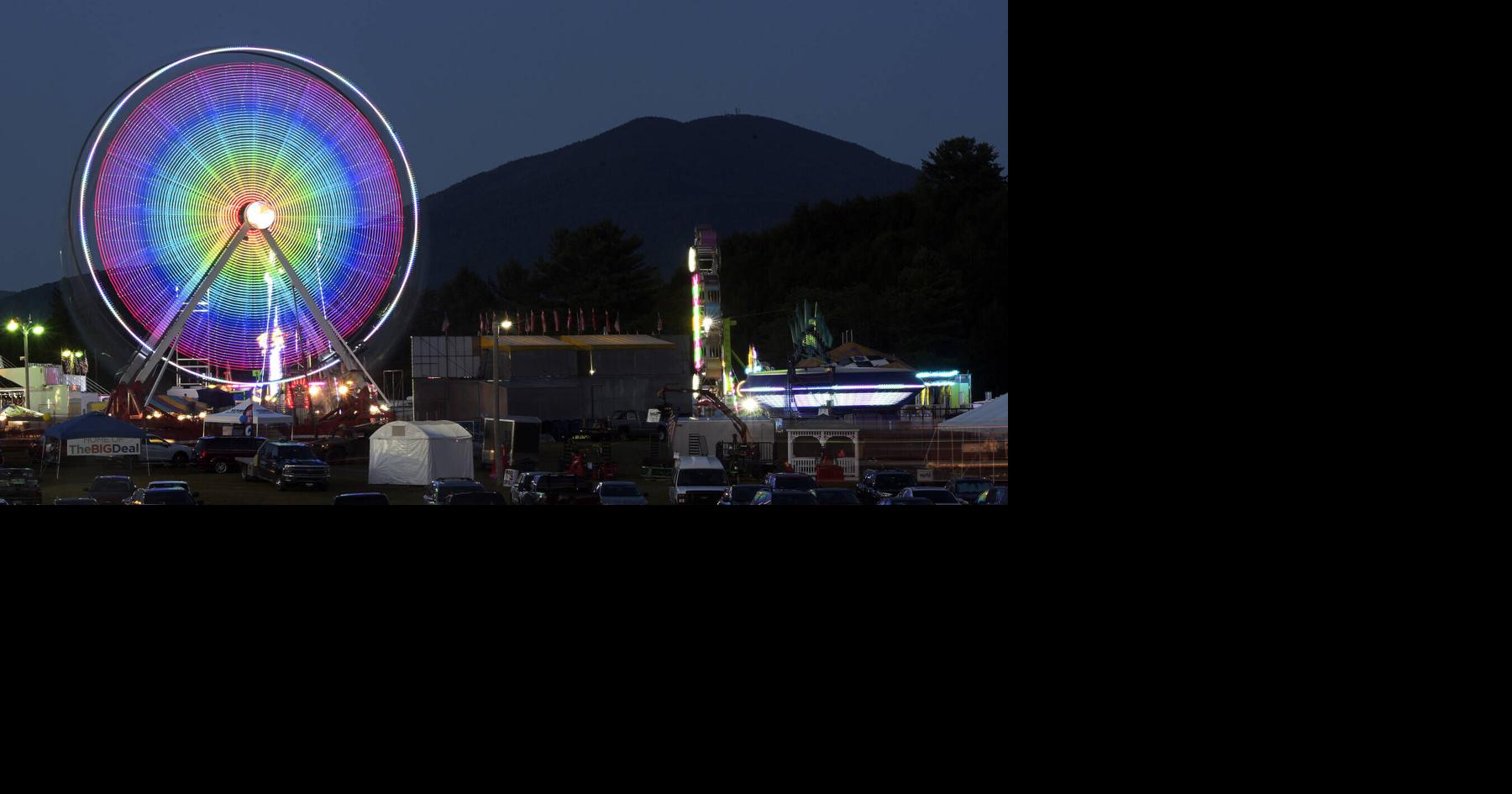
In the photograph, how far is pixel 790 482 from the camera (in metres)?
18.0

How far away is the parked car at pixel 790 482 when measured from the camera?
702 inches

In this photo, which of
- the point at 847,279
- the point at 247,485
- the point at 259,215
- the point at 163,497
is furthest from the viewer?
the point at 847,279

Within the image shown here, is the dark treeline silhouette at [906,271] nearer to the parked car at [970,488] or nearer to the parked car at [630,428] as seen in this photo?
the parked car at [630,428]

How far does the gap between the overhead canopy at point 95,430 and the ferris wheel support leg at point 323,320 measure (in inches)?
275

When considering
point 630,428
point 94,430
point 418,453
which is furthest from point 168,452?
point 630,428

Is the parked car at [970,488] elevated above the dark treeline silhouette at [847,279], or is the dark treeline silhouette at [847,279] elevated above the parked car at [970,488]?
the dark treeline silhouette at [847,279]

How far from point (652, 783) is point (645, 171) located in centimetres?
9054

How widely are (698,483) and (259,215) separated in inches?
619

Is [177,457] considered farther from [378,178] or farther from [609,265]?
[609,265]

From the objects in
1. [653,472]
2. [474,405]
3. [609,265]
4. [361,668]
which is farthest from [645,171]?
[361,668]

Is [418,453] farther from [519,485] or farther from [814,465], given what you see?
[814,465]

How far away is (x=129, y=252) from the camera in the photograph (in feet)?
94.9

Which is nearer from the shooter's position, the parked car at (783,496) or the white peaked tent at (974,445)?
the parked car at (783,496)

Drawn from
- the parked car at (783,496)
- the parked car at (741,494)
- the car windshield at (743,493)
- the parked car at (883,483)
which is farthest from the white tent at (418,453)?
the parked car at (783,496)
